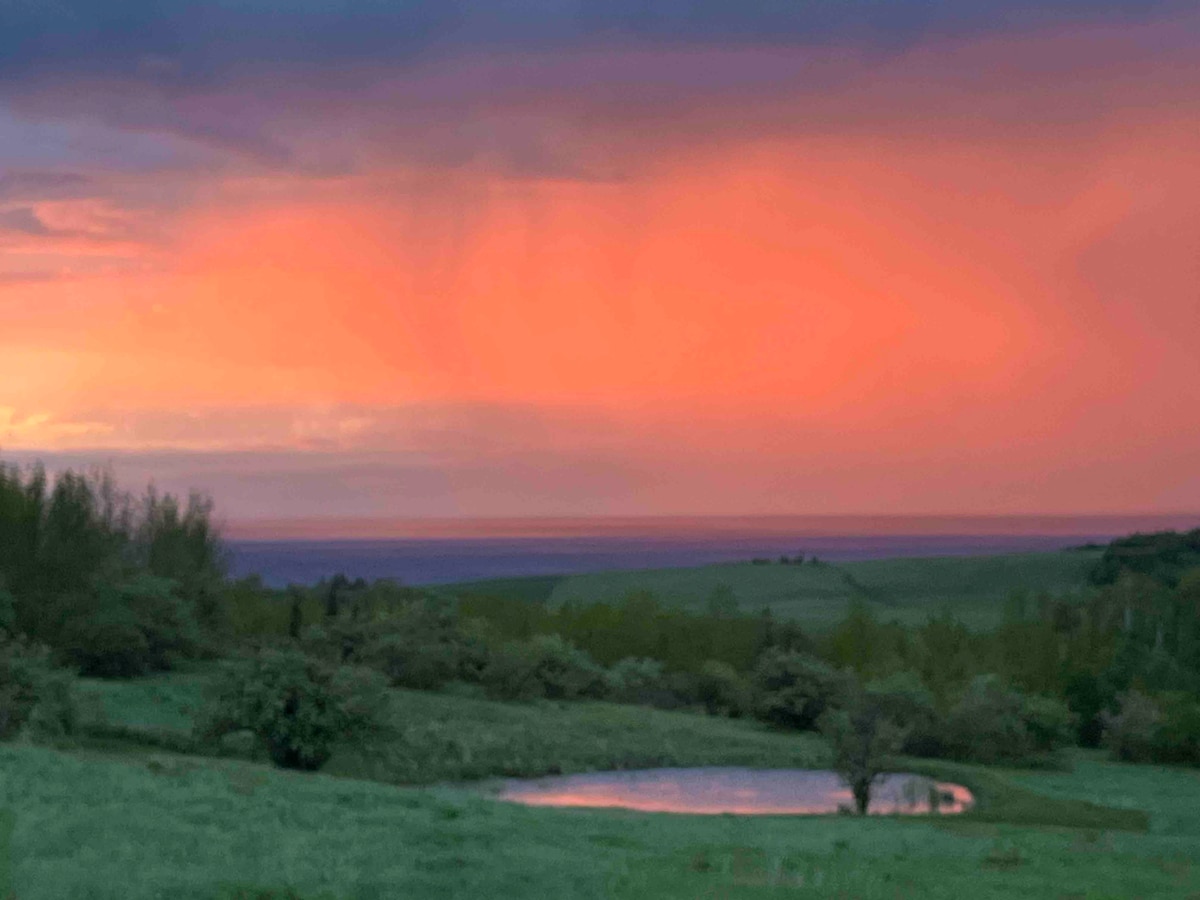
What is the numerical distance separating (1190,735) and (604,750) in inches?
518

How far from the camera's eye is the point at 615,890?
427 inches

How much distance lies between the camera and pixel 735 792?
74.0ft

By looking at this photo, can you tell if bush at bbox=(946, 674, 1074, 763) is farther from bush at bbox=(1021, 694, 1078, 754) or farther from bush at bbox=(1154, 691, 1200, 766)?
bush at bbox=(1154, 691, 1200, 766)

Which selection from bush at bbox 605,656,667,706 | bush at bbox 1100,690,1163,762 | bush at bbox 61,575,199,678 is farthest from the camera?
bush at bbox 605,656,667,706

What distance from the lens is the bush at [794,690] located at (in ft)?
108

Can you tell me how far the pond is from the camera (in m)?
21.0

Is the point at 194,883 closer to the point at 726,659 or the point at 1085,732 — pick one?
the point at 1085,732

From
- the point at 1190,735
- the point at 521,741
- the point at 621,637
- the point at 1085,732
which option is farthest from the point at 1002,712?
the point at 621,637

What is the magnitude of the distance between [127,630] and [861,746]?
19199 millimetres

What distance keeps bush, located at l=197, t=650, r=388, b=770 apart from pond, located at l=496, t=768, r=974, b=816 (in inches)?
107

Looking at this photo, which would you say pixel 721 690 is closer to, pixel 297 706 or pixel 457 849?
pixel 297 706

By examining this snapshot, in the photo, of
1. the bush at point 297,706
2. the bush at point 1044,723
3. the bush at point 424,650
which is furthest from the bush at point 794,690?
the bush at point 297,706

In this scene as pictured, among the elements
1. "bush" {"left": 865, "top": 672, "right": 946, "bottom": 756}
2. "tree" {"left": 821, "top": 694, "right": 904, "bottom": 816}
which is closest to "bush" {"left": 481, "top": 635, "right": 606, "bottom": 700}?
"bush" {"left": 865, "top": 672, "right": 946, "bottom": 756}

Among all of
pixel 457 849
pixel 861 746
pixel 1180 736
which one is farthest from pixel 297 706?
pixel 1180 736
